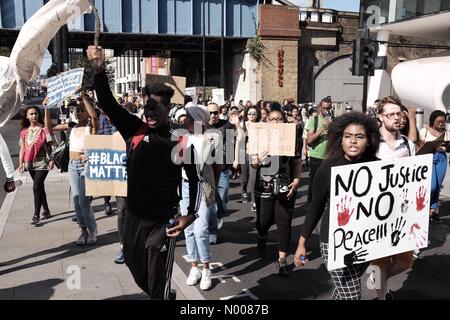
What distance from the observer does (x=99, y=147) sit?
19.6ft

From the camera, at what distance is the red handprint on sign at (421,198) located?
12.6ft

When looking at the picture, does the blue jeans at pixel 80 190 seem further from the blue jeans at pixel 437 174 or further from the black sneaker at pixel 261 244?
the blue jeans at pixel 437 174

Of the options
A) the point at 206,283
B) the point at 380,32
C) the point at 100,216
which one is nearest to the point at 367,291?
the point at 206,283

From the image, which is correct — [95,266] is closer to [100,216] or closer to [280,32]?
[100,216]

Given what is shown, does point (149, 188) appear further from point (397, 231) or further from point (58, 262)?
point (58, 262)

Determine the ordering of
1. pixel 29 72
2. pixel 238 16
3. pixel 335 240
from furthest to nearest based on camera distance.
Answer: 1. pixel 238 16
2. pixel 29 72
3. pixel 335 240

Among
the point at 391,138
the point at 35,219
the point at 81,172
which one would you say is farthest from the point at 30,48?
the point at 35,219

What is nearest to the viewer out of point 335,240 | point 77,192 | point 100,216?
point 335,240

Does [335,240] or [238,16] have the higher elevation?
[238,16]

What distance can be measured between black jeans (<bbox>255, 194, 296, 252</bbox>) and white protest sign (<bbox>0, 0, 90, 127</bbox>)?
2864 mm

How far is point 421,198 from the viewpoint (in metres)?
3.88

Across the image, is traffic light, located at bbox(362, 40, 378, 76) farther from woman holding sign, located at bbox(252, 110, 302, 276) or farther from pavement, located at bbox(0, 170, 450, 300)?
woman holding sign, located at bbox(252, 110, 302, 276)

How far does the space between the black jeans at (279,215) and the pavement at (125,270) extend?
1.36 feet

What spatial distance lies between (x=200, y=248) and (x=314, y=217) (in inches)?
69.2
